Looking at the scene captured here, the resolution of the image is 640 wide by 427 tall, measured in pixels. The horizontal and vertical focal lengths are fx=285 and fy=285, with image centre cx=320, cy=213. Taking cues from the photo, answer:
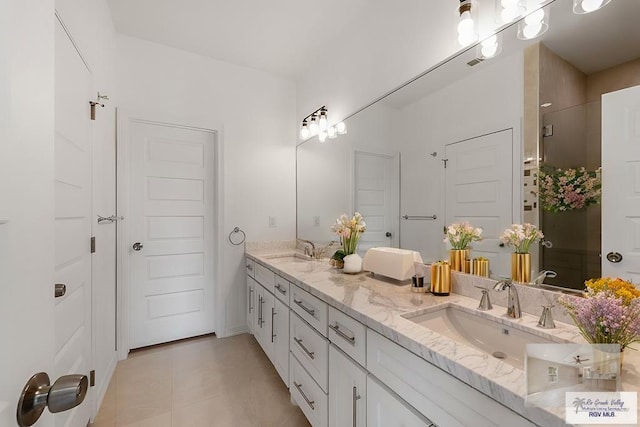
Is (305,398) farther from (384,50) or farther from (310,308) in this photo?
(384,50)

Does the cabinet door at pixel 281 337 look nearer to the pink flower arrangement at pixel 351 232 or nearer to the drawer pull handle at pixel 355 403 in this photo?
the pink flower arrangement at pixel 351 232

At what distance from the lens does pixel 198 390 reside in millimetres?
1982

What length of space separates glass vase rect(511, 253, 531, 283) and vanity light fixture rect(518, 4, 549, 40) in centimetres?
88

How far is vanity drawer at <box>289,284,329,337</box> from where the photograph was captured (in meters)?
1.39

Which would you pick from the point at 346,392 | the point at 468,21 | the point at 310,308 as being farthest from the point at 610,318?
the point at 468,21

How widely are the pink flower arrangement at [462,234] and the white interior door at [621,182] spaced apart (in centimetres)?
45

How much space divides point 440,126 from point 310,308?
119 centimetres

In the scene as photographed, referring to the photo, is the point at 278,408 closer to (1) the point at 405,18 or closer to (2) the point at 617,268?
(2) the point at 617,268

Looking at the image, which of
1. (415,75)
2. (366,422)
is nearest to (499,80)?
(415,75)

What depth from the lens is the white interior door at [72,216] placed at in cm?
124

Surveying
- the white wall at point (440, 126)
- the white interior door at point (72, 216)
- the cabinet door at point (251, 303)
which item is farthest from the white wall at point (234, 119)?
the white wall at point (440, 126)

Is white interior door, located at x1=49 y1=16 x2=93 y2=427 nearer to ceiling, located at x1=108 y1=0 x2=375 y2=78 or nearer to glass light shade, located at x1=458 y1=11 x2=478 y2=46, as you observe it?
ceiling, located at x1=108 y1=0 x2=375 y2=78

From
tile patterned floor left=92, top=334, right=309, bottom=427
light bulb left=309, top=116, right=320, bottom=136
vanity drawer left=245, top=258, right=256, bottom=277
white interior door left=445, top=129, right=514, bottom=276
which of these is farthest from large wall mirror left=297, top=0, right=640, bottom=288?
tile patterned floor left=92, top=334, right=309, bottom=427

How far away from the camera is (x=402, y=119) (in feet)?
5.72
